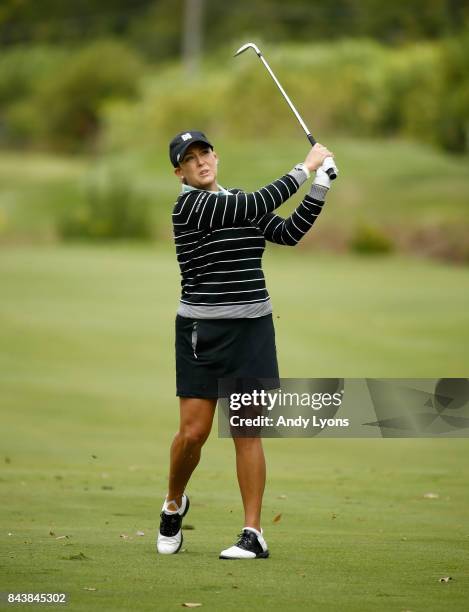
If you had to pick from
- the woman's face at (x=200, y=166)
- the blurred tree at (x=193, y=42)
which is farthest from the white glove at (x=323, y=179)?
the blurred tree at (x=193, y=42)

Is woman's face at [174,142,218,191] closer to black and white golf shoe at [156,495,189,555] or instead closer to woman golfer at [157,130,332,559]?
woman golfer at [157,130,332,559]

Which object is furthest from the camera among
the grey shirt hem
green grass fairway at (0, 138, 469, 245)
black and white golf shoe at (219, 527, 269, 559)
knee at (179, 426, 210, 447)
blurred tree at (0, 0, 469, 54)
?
blurred tree at (0, 0, 469, 54)

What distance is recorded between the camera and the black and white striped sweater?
228 inches

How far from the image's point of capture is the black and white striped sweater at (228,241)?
5.79 m

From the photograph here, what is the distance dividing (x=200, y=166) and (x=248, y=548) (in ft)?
5.50

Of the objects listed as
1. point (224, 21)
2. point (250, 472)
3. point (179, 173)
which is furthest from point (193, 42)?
point (250, 472)

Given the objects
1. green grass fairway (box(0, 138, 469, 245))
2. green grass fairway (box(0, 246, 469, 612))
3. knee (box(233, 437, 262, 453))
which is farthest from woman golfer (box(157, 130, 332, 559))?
green grass fairway (box(0, 138, 469, 245))

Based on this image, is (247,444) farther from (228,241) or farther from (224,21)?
(224,21)

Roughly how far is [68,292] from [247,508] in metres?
17.9

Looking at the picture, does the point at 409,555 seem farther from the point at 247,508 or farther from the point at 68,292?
the point at 68,292

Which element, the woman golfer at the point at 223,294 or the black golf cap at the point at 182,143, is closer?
the woman golfer at the point at 223,294

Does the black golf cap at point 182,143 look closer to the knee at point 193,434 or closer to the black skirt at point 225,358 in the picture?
the black skirt at point 225,358

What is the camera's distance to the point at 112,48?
76375 mm

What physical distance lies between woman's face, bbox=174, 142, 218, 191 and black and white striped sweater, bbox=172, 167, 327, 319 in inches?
4.4
